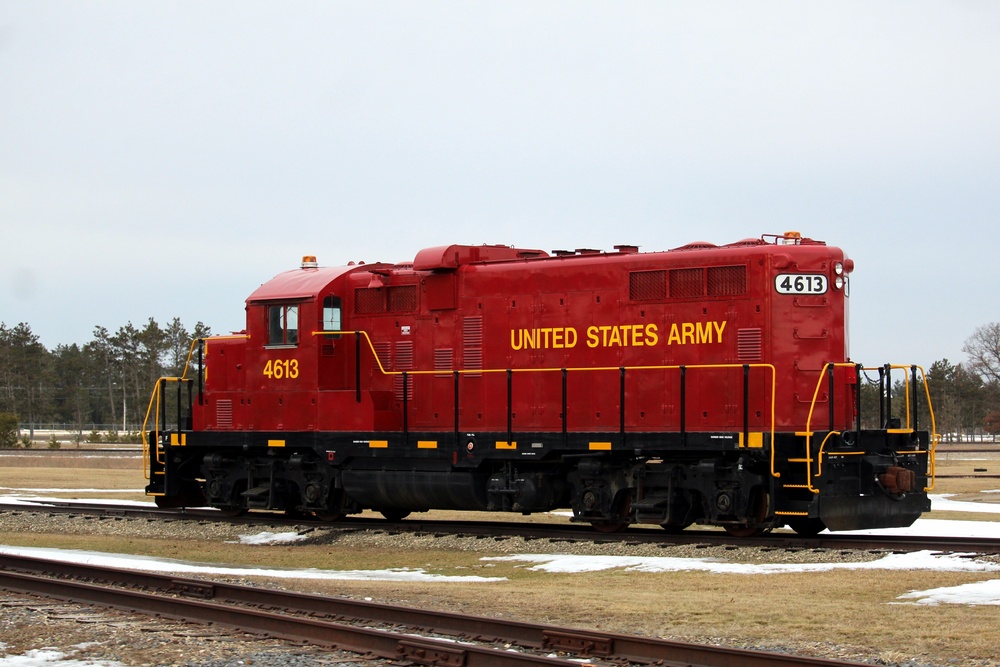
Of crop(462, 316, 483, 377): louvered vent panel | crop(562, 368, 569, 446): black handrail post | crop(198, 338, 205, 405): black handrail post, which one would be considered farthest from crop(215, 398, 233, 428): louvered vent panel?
crop(562, 368, 569, 446): black handrail post

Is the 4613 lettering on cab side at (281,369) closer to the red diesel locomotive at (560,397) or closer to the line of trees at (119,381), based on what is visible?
the red diesel locomotive at (560,397)

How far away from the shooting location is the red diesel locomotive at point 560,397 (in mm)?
16000

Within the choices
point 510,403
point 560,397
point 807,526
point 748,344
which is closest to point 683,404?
point 748,344

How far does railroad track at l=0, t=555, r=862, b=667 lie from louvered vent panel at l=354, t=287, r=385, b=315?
779cm

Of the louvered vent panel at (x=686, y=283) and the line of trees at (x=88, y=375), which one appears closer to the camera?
the louvered vent panel at (x=686, y=283)

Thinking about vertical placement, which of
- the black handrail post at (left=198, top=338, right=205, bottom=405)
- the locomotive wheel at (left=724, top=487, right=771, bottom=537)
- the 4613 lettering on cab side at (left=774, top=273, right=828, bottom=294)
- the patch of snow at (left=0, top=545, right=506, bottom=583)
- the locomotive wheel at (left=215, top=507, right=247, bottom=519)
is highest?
the 4613 lettering on cab side at (left=774, top=273, right=828, bottom=294)

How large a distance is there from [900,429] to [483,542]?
5822 millimetres

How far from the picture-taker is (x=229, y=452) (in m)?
21.0

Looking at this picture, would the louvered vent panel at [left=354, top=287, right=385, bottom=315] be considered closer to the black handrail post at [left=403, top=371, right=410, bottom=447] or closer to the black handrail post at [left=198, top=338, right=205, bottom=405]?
the black handrail post at [left=403, top=371, right=410, bottom=447]

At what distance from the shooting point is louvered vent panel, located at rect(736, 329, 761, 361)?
53.3 ft

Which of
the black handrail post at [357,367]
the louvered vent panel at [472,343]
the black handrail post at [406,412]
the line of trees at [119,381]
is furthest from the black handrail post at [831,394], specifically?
the line of trees at [119,381]

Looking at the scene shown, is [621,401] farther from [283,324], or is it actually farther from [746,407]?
[283,324]

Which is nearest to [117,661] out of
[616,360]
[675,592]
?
[675,592]

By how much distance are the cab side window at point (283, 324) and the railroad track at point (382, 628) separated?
296 inches
